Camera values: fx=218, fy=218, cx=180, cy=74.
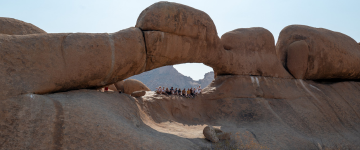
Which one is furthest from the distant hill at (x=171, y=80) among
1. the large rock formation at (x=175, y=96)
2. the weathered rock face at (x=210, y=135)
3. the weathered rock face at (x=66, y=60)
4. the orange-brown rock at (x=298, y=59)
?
the weathered rock face at (x=210, y=135)

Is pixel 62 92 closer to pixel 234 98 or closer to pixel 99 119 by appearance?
pixel 99 119

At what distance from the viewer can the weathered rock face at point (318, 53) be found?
10344 millimetres

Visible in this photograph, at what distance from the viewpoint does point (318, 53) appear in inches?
408

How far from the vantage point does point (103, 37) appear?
6164mm

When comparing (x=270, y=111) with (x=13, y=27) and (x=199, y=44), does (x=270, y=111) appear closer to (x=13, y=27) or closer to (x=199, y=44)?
(x=199, y=44)

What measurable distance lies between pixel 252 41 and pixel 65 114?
834 centimetres

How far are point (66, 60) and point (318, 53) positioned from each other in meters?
10.6

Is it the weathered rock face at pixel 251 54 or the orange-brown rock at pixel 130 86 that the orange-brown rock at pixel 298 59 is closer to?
the weathered rock face at pixel 251 54

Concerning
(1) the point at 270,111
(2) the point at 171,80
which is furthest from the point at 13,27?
(2) the point at 171,80

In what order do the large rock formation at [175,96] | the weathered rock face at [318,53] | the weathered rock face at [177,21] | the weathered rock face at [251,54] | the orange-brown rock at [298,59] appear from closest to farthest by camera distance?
1. the large rock formation at [175,96]
2. the weathered rock face at [177,21]
3. the weathered rock face at [251,54]
4. the orange-brown rock at [298,59]
5. the weathered rock face at [318,53]

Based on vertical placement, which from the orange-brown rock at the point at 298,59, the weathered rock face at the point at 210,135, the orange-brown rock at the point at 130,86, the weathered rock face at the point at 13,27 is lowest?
the orange-brown rock at the point at 130,86

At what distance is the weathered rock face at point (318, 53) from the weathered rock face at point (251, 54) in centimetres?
89

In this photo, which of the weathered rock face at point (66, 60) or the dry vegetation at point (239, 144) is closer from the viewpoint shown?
the weathered rock face at point (66, 60)

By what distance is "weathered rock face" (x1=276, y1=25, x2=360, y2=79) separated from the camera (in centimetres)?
1034
